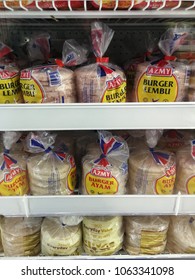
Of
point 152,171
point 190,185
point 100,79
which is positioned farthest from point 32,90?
point 190,185

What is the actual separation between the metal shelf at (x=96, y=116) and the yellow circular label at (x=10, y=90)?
0.37 ft

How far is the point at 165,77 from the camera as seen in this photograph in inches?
28.7

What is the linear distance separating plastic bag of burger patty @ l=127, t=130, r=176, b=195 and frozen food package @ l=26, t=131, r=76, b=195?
8.0 inches

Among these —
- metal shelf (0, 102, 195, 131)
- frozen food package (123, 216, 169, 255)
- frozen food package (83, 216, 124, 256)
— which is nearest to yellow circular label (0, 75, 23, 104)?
metal shelf (0, 102, 195, 131)

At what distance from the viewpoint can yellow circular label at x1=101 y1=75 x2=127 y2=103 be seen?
72 centimetres

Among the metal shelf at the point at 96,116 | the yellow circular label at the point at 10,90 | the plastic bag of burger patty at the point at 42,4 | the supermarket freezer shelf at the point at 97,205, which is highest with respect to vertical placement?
the plastic bag of burger patty at the point at 42,4

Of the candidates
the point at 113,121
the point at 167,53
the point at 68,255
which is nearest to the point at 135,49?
the point at 167,53

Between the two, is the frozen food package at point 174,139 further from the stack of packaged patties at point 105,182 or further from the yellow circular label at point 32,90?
the yellow circular label at point 32,90

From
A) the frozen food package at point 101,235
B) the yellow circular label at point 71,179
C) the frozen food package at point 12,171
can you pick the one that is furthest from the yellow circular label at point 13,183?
the frozen food package at point 101,235

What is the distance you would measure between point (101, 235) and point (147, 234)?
0.16 metres

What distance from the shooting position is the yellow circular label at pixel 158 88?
73 centimetres

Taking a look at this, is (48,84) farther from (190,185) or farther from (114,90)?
(190,185)

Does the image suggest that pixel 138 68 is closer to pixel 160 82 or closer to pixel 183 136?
pixel 160 82

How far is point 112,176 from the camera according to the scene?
81cm
